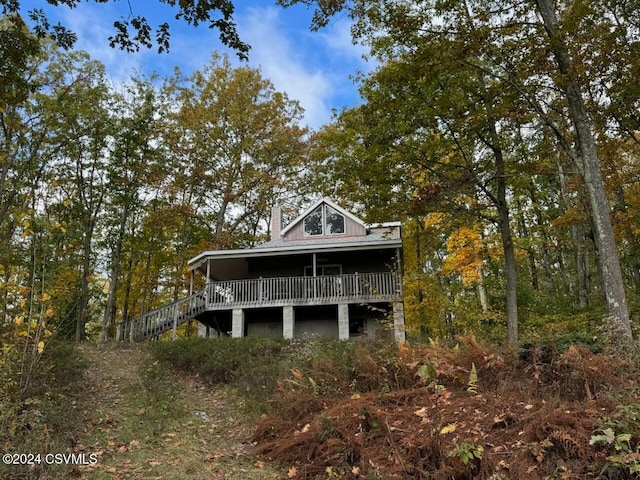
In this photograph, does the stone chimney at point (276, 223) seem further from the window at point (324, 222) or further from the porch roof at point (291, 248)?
the window at point (324, 222)

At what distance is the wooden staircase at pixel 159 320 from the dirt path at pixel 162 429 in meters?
6.08

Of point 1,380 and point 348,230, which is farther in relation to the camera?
point 348,230

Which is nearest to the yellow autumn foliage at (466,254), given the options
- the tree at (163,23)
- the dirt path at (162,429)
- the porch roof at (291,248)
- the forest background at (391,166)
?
the forest background at (391,166)

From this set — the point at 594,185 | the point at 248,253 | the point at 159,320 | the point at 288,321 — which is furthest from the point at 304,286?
the point at 594,185

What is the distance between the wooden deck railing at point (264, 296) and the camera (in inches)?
659

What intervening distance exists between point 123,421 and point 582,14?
10.6 meters

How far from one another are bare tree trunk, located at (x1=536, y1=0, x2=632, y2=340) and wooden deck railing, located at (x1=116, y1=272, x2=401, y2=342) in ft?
28.1

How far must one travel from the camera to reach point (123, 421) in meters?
7.15

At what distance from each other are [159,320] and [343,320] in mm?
7047

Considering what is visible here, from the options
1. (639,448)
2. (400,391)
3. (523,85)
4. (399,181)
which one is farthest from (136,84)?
(639,448)

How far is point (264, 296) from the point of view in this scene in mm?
17328

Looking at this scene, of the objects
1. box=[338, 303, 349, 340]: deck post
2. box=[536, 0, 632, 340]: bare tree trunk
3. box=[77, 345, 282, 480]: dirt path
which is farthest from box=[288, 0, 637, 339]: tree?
box=[338, 303, 349, 340]: deck post

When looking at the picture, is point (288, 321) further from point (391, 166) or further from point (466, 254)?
point (466, 254)

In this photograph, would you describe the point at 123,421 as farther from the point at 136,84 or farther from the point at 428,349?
the point at 136,84
